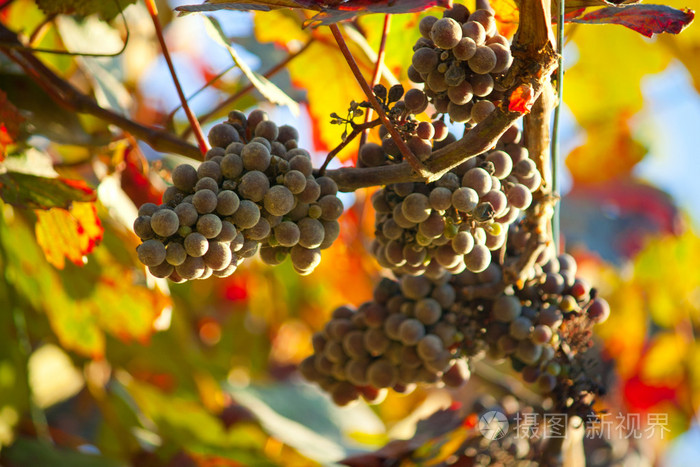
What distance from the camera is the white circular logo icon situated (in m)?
1.38

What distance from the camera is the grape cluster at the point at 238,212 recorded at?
0.80m

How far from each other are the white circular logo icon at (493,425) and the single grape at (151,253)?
2.88 feet

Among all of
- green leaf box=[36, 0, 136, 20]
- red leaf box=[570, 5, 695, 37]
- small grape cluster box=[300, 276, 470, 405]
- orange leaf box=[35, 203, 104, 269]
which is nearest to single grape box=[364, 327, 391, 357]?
small grape cluster box=[300, 276, 470, 405]

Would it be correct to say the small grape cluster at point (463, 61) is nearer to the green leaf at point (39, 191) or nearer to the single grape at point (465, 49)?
the single grape at point (465, 49)

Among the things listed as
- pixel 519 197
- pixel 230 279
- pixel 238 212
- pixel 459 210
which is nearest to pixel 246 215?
pixel 238 212

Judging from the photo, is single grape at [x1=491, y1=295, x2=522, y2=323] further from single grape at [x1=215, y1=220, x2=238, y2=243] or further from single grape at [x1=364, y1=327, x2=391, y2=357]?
single grape at [x1=215, y1=220, x2=238, y2=243]

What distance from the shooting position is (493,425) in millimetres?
1390

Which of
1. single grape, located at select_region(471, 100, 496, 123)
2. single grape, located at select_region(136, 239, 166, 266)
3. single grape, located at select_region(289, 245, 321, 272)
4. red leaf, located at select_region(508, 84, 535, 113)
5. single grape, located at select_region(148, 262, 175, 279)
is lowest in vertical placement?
single grape, located at select_region(148, 262, 175, 279)

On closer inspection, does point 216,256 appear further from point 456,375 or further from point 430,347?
point 456,375

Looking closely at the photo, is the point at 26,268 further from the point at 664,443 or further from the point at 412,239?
the point at 664,443

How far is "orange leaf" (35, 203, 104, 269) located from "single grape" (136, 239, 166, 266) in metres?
0.48

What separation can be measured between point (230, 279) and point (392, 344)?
1773 mm

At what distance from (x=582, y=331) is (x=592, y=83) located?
4.55ft

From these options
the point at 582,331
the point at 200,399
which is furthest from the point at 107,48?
the point at 582,331
